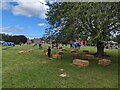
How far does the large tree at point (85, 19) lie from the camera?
37.0ft

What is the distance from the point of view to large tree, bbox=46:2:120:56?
37.0 ft

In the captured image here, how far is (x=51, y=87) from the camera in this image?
27.4 ft

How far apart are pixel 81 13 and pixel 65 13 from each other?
206 cm

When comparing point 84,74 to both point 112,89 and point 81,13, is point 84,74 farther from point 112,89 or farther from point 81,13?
point 81,13

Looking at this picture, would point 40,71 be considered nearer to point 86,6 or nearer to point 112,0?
point 86,6

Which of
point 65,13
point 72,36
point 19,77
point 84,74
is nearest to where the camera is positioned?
point 19,77

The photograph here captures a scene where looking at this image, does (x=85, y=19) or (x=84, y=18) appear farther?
(x=85, y=19)

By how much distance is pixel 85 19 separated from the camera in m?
14.3

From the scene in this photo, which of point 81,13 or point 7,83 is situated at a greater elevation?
point 81,13

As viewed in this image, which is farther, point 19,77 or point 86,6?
point 86,6

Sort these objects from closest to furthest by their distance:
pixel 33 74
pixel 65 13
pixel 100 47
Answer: pixel 33 74 < pixel 65 13 < pixel 100 47

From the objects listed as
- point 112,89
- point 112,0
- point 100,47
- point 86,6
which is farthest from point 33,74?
point 100,47

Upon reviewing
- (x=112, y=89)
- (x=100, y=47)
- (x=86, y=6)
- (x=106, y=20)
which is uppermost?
(x=86, y=6)

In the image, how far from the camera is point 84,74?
11.2 metres
